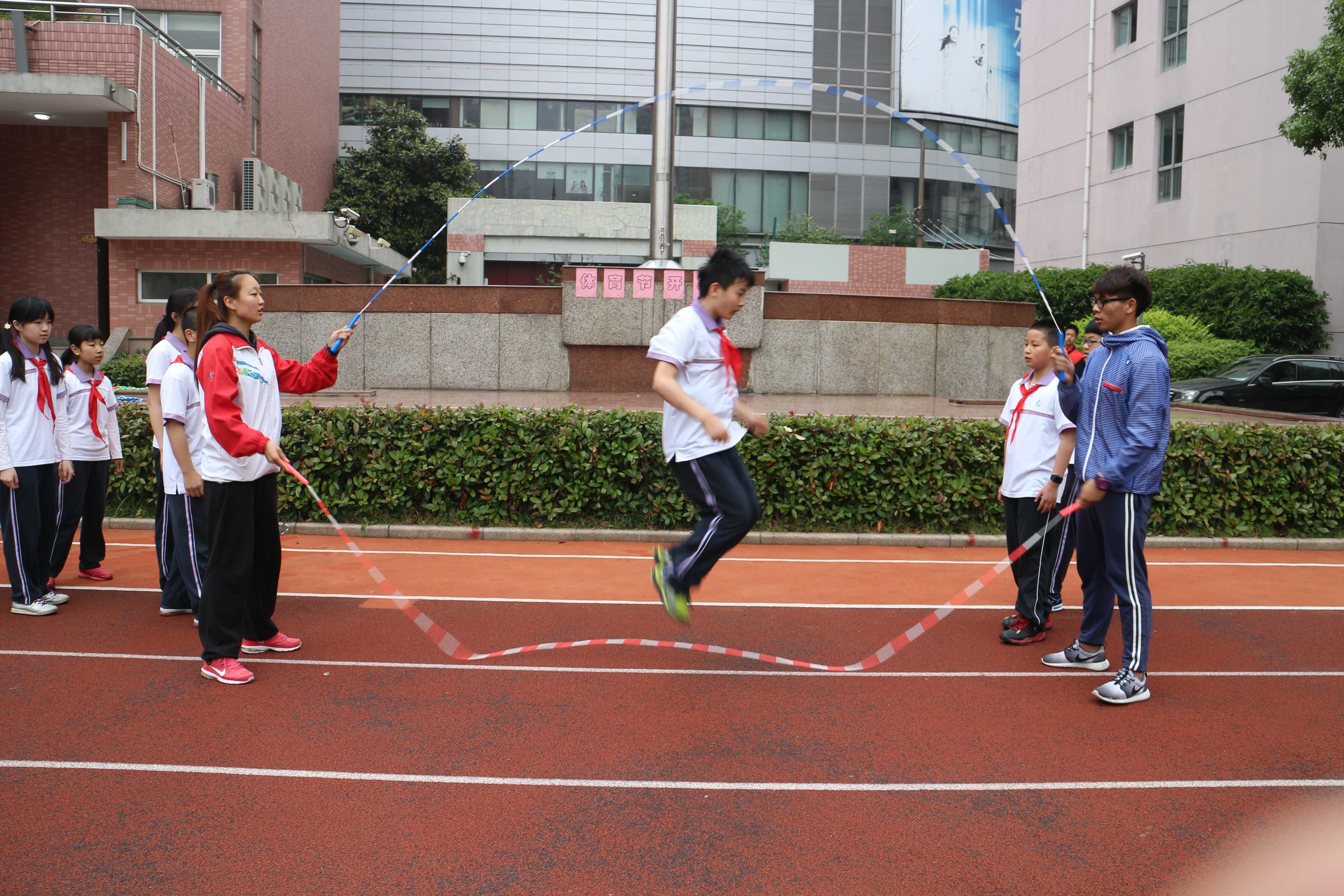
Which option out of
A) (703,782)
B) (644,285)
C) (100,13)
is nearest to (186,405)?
(703,782)

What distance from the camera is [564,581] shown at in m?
7.66

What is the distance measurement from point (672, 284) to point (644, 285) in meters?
0.46

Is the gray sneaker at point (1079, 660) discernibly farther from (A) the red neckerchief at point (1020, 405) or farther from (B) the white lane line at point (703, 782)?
(B) the white lane line at point (703, 782)

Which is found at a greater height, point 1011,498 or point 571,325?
point 571,325

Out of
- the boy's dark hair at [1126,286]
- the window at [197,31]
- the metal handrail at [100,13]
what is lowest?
the boy's dark hair at [1126,286]

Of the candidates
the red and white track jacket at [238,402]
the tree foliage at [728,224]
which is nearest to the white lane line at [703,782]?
the red and white track jacket at [238,402]

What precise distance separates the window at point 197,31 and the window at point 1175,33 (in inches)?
1057

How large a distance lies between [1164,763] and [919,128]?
16.8 ft

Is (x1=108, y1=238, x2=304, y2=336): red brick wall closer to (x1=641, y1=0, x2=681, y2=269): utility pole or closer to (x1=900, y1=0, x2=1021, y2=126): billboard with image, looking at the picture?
(x1=641, y1=0, x2=681, y2=269): utility pole

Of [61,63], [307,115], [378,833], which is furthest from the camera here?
[307,115]

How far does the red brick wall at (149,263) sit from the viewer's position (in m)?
24.8

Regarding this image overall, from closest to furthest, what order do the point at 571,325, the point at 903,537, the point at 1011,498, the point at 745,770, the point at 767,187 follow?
the point at 745,770 < the point at 1011,498 < the point at 903,537 < the point at 571,325 < the point at 767,187

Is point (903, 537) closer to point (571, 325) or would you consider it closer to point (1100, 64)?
point (571, 325)

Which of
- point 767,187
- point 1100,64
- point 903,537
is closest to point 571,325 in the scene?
point 903,537
